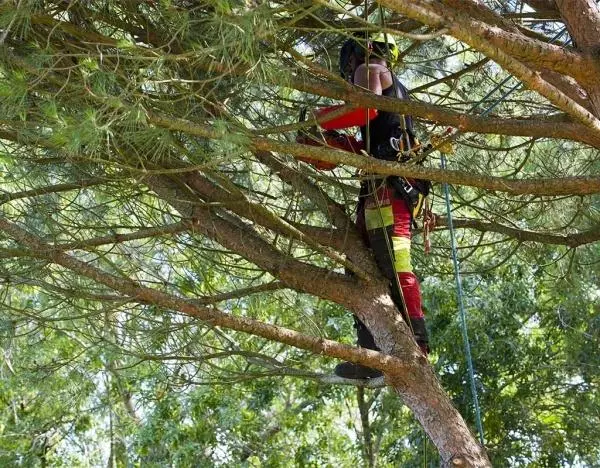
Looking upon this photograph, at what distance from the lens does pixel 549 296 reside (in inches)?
290

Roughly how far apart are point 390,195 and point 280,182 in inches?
50.3

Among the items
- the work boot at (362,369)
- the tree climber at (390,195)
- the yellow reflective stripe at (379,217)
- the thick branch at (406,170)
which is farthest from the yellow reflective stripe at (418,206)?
the thick branch at (406,170)

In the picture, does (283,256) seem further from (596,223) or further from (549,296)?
(549,296)

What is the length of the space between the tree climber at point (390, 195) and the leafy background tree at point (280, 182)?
0.09 m

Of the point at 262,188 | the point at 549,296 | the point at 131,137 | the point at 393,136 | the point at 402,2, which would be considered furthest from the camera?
the point at 549,296

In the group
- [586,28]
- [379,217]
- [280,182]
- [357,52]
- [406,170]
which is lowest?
[406,170]

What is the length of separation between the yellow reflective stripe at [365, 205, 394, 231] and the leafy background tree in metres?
0.10

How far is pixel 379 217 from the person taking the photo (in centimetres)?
346

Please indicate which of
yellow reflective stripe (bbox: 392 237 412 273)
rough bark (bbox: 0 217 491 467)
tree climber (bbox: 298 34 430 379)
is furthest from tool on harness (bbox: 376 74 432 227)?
rough bark (bbox: 0 217 491 467)

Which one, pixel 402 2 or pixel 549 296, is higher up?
pixel 549 296

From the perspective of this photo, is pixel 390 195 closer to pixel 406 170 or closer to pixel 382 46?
pixel 382 46

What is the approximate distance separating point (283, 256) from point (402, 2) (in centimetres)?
135

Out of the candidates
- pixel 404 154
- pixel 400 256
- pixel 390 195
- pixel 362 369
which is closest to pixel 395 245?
pixel 400 256

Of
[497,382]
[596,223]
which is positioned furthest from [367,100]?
[497,382]
